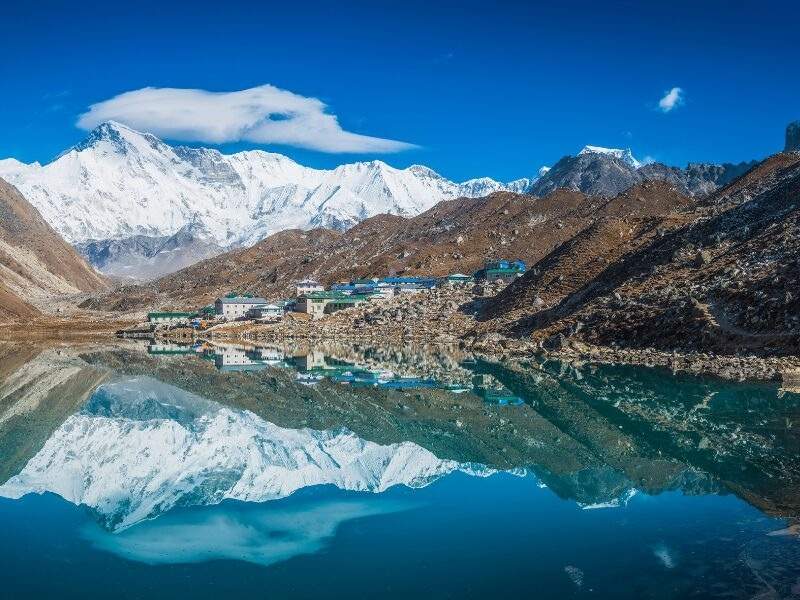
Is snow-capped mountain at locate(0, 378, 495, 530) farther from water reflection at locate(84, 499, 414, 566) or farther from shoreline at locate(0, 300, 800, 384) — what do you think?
shoreline at locate(0, 300, 800, 384)

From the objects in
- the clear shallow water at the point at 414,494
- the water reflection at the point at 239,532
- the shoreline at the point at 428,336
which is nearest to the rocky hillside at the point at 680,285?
the shoreline at the point at 428,336

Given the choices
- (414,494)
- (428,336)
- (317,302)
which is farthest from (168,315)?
(414,494)

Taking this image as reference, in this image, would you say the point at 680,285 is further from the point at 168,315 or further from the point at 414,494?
the point at 168,315

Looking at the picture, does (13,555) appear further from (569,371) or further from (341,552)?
(569,371)

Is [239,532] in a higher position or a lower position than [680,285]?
lower

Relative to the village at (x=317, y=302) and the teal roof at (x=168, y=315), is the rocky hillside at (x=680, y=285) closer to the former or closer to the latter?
the village at (x=317, y=302)

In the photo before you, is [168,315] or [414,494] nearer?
[414,494]
